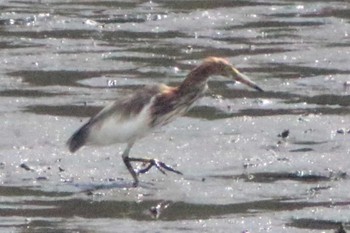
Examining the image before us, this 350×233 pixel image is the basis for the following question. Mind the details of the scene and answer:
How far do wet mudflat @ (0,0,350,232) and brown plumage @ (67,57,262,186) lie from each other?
225 mm

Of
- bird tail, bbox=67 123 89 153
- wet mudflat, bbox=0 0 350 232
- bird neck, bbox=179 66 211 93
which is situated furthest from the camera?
bird neck, bbox=179 66 211 93

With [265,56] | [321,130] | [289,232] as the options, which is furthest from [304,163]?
[265,56]

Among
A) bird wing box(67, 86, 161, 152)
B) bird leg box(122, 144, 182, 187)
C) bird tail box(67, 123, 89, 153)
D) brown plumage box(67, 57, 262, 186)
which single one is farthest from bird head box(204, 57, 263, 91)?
bird tail box(67, 123, 89, 153)

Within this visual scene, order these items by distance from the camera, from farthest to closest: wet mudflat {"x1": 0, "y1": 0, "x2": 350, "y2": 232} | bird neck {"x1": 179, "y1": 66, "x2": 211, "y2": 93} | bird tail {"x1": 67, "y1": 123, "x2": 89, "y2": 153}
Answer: bird neck {"x1": 179, "y1": 66, "x2": 211, "y2": 93}
bird tail {"x1": 67, "y1": 123, "x2": 89, "y2": 153}
wet mudflat {"x1": 0, "y1": 0, "x2": 350, "y2": 232}

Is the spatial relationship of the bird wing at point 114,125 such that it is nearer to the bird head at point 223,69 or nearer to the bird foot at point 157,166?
the bird foot at point 157,166

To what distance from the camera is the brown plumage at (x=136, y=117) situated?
33.7ft

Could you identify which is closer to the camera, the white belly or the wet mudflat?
the wet mudflat

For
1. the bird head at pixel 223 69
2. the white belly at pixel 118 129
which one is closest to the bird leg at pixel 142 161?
the white belly at pixel 118 129

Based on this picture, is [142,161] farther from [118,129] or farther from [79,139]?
[79,139]

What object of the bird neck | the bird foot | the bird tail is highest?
the bird neck

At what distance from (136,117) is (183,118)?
1803mm

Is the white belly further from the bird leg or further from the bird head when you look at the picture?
the bird head

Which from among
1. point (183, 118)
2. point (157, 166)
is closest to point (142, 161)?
point (157, 166)

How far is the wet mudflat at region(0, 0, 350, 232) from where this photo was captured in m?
9.36
